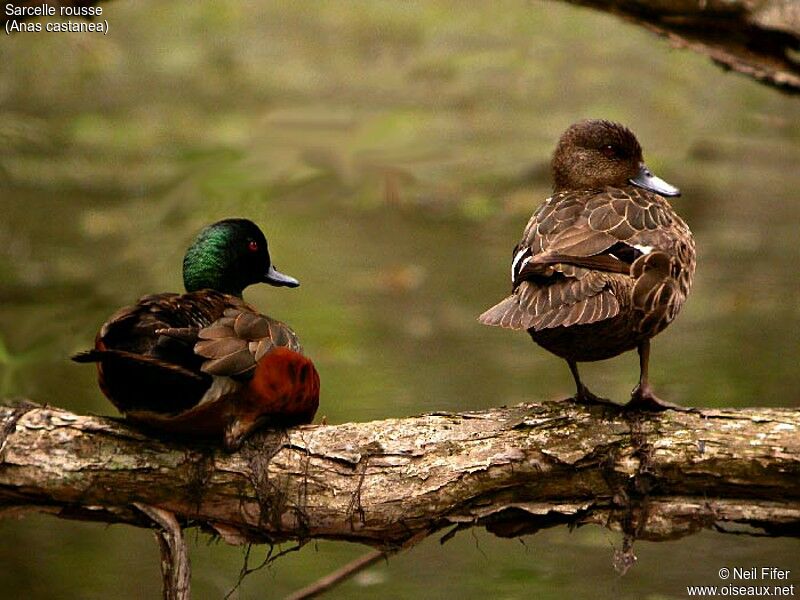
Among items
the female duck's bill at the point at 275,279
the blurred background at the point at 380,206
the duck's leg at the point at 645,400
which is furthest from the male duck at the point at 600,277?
the blurred background at the point at 380,206

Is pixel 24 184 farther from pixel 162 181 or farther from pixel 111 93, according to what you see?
pixel 111 93

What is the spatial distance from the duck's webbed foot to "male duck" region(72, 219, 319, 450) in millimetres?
1027

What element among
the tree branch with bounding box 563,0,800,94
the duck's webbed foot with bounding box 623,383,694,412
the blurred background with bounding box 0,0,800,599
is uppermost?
the tree branch with bounding box 563,0,800,94

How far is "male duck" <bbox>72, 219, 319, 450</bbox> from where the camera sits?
3504 mm

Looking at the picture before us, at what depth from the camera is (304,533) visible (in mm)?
3693

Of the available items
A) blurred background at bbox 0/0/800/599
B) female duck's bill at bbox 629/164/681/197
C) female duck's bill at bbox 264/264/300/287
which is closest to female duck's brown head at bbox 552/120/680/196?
female duck's bill at bbox 629/164/681/197

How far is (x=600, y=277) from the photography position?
3609 millimetres

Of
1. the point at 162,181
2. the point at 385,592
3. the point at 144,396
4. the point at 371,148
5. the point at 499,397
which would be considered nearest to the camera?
the point at 144,396

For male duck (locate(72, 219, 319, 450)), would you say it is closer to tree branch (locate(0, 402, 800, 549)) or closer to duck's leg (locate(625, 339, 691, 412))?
tree branch (locate(0, 402, 800, 549))

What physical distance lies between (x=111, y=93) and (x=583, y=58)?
459 centimetres

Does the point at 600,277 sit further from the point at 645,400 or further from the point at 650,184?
the point at 650,184

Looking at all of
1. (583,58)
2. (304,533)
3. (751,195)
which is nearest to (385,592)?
(304,533)

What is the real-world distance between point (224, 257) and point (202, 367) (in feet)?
3.21

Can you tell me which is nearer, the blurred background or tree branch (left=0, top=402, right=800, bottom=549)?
tree branch (left=0, top=402, right=800, bottom=549)
